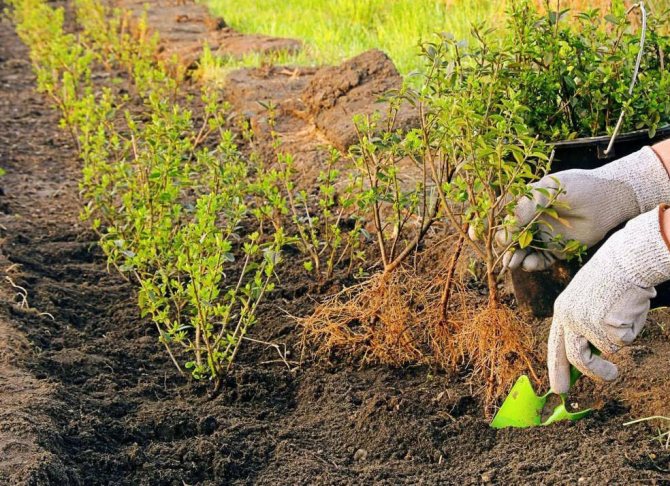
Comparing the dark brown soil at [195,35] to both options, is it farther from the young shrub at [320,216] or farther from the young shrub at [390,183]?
the young shrub at [390,183]

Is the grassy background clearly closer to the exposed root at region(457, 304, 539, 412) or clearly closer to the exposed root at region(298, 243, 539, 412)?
the exposed root at region(298, 243, 539, 412)

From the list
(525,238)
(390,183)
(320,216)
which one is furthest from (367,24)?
(525,238)

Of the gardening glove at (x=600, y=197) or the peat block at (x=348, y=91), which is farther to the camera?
the peat block at (x=348, y=91)

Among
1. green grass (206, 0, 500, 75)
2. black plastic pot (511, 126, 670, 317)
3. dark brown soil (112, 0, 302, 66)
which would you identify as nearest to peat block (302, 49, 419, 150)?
green grass (206, 0, 500, 75)

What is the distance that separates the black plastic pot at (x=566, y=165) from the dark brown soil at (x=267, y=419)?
0.26m

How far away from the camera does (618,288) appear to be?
2.11 m

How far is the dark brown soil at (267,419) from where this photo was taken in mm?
2338

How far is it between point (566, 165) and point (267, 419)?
1057mm

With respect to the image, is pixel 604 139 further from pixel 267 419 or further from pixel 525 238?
pixel 267 419

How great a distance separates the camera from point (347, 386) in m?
2.84

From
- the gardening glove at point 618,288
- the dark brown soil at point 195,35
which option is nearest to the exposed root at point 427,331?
the gardening glove at point 618,288

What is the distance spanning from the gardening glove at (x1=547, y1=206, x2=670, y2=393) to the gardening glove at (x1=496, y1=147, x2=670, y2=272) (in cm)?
26

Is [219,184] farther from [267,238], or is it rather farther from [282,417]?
[282,417]

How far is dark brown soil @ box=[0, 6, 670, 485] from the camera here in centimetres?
234
